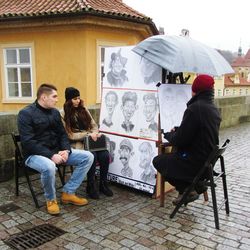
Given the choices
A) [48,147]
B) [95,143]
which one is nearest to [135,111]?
[95,143]

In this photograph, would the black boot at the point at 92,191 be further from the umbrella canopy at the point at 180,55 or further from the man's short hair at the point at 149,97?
the umbrella canopy at the point at 180,55

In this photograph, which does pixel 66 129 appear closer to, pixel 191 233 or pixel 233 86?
pixel 191 233

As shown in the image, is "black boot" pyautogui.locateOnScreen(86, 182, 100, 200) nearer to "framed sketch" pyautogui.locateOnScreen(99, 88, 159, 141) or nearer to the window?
"framed sketch" pyautogui.locateOnScreen(99, 88, 159, 141)

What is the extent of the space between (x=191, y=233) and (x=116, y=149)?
5.98ft

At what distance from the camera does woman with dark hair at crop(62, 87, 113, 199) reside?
15.3ft

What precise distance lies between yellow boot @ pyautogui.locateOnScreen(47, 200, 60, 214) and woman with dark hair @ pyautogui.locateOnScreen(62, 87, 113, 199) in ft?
2.09

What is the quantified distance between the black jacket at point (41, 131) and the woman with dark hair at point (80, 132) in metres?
0.22

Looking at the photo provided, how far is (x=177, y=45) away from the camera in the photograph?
4195mm

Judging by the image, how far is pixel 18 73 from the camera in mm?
12164

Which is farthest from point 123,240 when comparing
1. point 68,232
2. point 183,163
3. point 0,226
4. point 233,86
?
point 233,86

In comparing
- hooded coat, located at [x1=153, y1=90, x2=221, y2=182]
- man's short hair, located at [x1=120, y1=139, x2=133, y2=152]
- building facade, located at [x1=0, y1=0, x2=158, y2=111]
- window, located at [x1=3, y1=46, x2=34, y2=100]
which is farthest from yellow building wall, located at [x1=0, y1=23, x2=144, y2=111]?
hooded coat, located at [x1=153, y1=90, x2=221, y2=182]

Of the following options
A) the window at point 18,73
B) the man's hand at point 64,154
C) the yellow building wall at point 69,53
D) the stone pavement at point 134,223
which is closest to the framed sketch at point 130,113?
the stone pavement at point 134,223

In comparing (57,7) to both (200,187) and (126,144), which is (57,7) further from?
(200,187)

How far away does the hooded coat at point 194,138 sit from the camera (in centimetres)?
371
